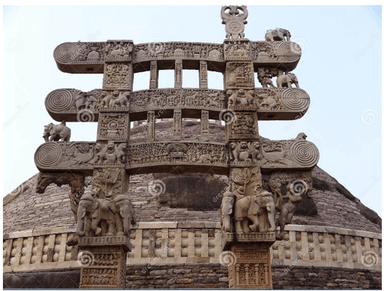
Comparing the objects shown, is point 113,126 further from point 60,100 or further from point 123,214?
point 123,214

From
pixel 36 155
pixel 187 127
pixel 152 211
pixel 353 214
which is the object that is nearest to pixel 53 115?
pixel 36 155

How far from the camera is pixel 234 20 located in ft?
31.4

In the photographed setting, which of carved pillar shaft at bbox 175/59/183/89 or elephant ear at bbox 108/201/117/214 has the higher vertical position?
carved pillar shaft at bbox 175/59/183/89

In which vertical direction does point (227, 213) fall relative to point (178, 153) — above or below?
below

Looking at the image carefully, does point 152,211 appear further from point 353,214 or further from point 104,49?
point 353,214

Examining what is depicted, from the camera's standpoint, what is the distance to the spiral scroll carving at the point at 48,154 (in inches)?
325

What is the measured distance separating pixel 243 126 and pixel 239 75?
3.96 feet

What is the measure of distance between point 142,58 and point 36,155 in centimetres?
298

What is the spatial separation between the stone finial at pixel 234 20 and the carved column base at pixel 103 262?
5001mm

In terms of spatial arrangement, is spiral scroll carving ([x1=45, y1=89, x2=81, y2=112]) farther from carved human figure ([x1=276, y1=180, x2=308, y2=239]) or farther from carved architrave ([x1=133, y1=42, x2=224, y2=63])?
carved human figure ([x1=276, y1=180, x2=308, y2=239])

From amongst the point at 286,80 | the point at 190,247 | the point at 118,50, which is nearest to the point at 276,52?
the point at 286,80

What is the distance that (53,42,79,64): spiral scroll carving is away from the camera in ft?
30.2

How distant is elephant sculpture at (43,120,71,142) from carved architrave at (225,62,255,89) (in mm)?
3415

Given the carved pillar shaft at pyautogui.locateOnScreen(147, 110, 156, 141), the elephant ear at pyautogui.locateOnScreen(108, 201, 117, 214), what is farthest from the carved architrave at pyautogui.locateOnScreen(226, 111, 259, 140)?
the elephant ear at pyautogui.locateOnScreen(108, 201, 117, 214)
